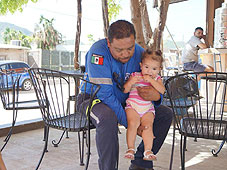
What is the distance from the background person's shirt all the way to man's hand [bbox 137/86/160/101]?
13.3 ft

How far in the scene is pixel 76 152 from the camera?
9.67ft

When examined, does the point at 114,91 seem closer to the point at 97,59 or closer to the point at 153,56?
the point at 97,59

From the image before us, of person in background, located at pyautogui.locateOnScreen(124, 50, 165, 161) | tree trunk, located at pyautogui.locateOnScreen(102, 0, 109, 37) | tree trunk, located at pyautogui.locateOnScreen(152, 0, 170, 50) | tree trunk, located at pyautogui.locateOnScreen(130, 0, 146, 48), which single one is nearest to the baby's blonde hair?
person in background, located at pyautogui.locateOnScreen(124, 50, 165, 161)

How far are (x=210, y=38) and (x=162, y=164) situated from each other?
5782 millimetres

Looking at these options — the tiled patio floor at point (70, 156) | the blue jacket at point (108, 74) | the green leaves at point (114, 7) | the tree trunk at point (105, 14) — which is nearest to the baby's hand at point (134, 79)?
the blue jacket at point (108, 74)

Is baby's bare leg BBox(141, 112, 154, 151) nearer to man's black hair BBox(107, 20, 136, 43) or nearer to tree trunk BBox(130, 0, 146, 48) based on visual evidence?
man's black hair BBox(107, 20, 136, 43)

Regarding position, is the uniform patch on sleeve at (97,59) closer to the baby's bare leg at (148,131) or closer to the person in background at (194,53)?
the baby's bare leg at (148,131)

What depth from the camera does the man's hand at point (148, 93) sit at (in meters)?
2.04

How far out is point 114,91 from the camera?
7.04 feet

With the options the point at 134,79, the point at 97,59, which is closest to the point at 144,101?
the point at 134,79

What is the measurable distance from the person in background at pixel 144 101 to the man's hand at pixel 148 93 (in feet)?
0.10

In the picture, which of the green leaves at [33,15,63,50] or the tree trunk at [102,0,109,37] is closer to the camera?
the tree trunk at [102,0,109,37]

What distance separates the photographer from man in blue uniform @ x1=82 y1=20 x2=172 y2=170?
1.84 meters

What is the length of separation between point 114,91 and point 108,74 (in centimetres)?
19
